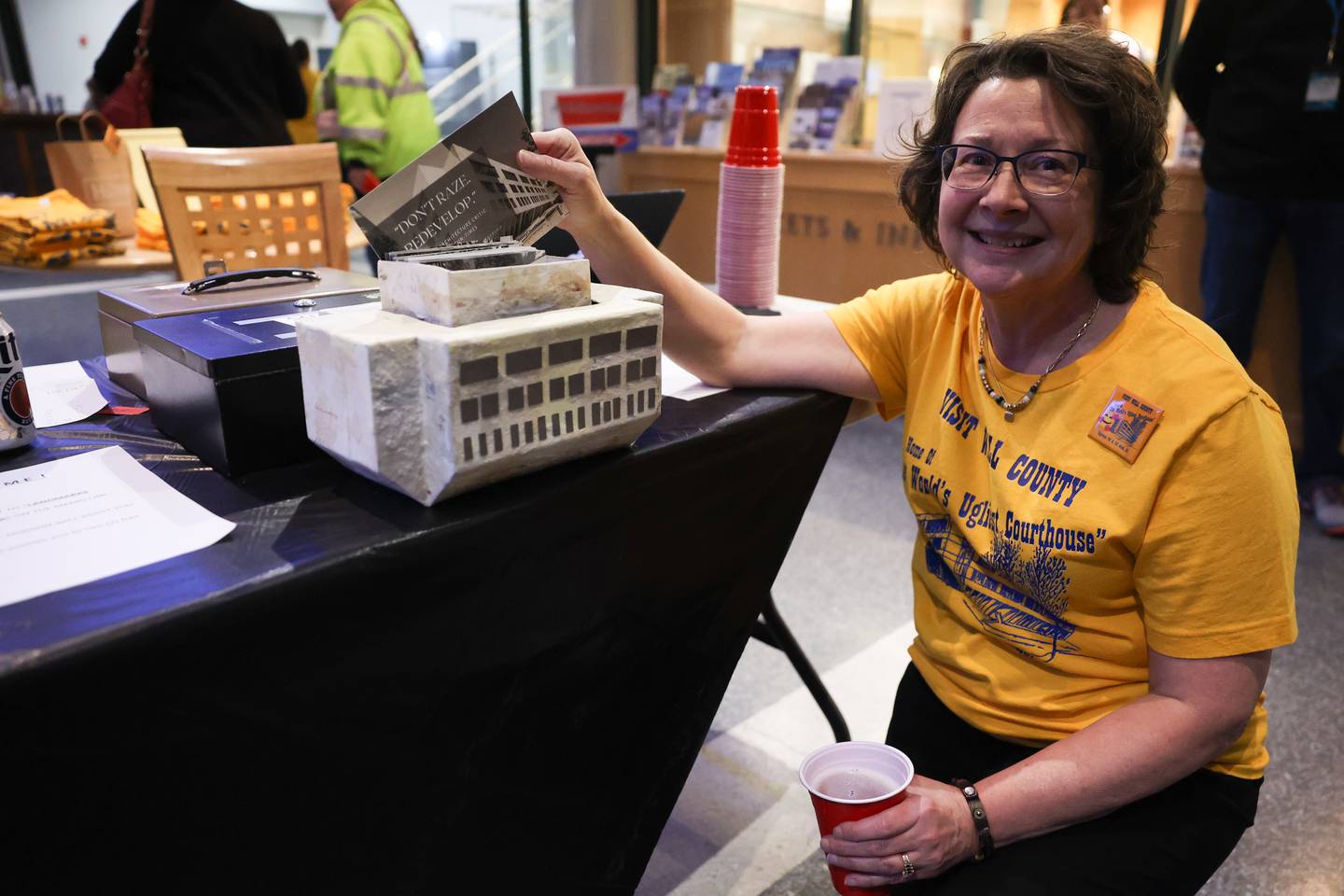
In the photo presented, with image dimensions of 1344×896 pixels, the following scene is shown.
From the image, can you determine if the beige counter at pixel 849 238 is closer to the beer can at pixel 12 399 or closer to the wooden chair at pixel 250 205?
the wooden chair at pixel 250 205

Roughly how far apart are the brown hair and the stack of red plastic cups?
16.4 inches

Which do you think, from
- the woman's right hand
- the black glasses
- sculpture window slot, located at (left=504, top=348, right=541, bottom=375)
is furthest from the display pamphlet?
the black glasses

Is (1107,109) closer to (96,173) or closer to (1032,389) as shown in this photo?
(1032,389)

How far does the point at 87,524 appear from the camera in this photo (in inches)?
29.6

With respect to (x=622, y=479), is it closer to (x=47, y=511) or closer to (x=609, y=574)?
(x=609, y=574)

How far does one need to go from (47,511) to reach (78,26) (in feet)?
25.2

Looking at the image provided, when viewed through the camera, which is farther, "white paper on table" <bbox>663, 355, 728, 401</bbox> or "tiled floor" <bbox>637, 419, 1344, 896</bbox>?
"tiled floor" <bbox>637, 419, 1344, 896</bbox>

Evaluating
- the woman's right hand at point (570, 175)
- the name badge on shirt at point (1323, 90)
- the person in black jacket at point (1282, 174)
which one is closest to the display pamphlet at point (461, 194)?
the woman's right hand at point (570, 175)

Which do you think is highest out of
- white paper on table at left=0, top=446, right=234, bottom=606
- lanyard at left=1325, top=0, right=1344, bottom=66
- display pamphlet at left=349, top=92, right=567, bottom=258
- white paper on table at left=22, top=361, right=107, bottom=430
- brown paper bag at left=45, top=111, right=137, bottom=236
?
lanyard at left=1325, top=0, right=1344, bottom=66

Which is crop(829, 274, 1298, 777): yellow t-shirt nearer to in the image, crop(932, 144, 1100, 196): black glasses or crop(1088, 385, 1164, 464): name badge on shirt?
crop(1088, 385, 1164, 464): name badge on shirt

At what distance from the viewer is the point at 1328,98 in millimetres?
2490

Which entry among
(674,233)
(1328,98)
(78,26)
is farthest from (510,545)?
(78,26)

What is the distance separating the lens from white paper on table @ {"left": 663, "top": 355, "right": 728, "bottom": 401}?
44.9 inches

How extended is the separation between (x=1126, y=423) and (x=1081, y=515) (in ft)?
0.33
